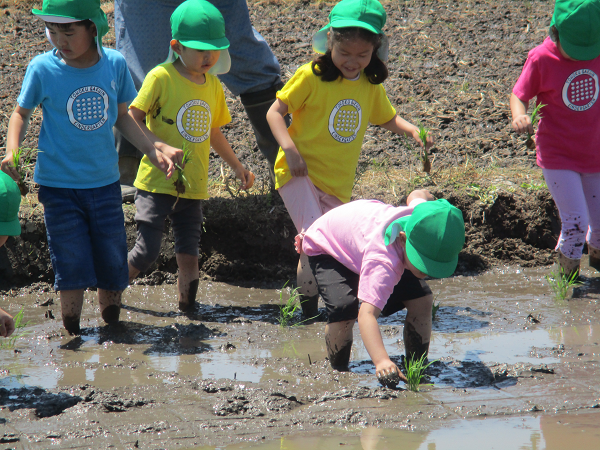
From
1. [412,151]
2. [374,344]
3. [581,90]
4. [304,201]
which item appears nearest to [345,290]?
[374,344]

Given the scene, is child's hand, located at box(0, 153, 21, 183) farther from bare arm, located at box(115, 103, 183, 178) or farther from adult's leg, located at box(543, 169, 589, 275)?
adult's leg, located at box(543, 169, 589, 275)

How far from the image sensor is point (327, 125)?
3.87 metres

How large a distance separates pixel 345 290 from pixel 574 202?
1.80 metres

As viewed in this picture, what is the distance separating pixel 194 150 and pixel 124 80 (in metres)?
0.55

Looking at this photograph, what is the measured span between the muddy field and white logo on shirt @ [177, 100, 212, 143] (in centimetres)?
89

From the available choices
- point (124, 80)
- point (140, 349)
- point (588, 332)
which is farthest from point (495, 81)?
point (140, 349)

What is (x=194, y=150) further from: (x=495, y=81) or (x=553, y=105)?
(x=495, y=81)

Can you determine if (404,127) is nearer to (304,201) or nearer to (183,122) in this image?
(304,201)

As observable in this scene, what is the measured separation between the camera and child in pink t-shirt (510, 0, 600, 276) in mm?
4109

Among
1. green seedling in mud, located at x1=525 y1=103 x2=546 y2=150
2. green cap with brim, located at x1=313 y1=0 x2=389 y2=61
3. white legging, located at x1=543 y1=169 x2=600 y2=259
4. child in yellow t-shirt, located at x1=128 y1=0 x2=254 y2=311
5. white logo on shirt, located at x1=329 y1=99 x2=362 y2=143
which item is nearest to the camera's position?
green cap with brim, located at x1=313 y1=0 x2=389 y2=61

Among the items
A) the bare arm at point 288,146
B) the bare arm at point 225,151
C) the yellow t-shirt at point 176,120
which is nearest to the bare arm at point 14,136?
the yellow t-shirt at point 176,120

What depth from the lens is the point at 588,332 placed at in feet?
12.0

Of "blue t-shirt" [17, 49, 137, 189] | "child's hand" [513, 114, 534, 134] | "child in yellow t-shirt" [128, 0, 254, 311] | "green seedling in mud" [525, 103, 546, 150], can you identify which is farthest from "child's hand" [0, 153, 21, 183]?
"green seedling in mud" [525, 103, 546, 150]

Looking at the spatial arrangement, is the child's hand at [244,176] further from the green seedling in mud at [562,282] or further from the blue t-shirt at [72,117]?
the green seedling in mud at [562,282]
